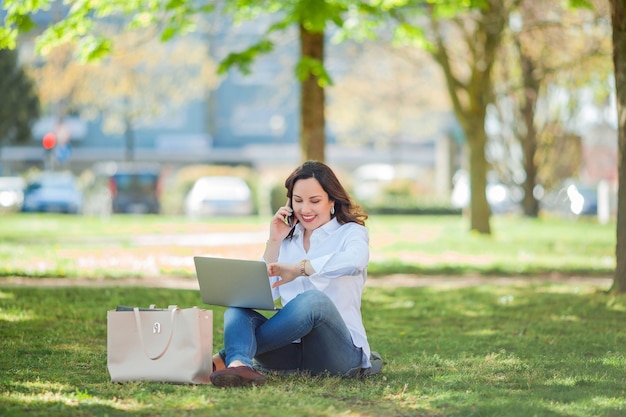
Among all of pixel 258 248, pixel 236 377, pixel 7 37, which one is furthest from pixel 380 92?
pixel 236 377

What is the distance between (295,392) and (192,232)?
20041mm

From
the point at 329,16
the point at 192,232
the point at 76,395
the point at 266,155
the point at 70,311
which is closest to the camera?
the point at 76,395

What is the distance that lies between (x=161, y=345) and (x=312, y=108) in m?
10.2

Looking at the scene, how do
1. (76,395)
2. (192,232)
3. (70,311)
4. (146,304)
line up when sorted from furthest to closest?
(192,232)
(146,304)
(70,311)
(76,395)

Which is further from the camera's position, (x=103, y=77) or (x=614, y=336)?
(x=103, y=77)

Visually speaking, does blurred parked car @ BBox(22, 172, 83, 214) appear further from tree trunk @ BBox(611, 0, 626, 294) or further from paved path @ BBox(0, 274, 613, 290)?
tree trunk @ BBox(611, 0, 626, 294)

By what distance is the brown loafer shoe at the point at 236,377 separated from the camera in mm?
6008

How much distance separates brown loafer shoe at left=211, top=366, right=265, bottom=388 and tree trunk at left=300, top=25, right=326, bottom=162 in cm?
1014

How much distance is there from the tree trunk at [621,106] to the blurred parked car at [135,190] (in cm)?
2886

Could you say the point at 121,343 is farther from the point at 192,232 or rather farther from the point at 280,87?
the point at 280,87

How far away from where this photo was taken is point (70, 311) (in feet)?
33.1

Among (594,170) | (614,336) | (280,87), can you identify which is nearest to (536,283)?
(614,336)

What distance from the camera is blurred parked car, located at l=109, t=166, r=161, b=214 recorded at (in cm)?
3894

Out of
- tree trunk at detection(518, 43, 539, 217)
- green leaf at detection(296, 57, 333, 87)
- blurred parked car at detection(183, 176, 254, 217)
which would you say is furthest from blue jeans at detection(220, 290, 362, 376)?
blurred parked car at detection(183, 176, 254, 217)
